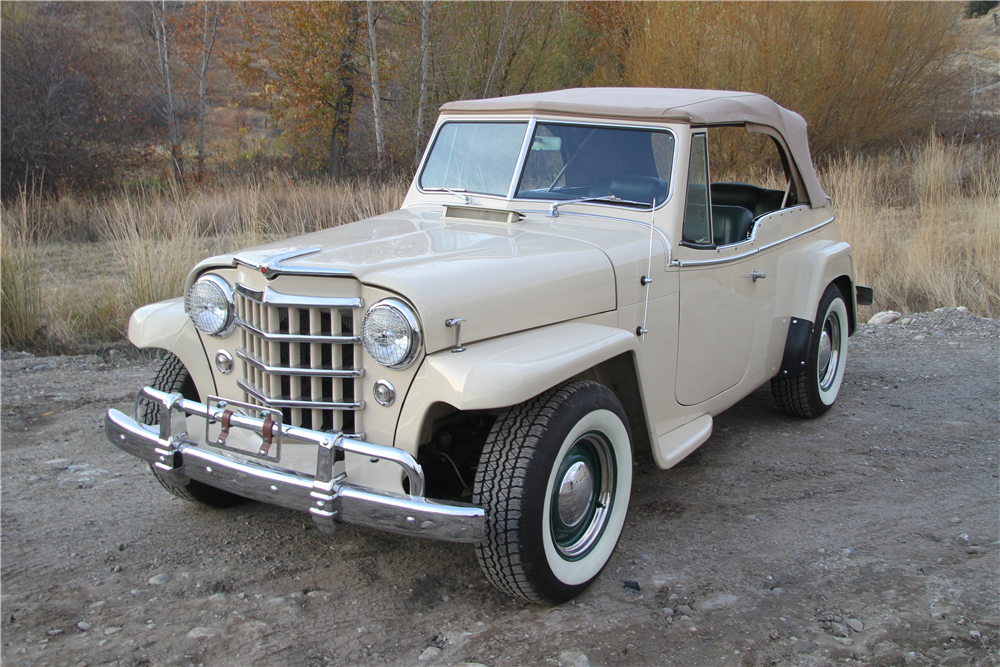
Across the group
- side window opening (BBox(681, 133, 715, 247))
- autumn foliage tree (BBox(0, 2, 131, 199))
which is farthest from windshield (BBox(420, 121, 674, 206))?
autumn foliage tree (BBox(0, 2, 131, 199))

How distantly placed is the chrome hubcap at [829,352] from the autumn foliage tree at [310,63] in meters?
13.7

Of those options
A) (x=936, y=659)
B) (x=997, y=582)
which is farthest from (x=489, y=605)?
(x=997, y=582)

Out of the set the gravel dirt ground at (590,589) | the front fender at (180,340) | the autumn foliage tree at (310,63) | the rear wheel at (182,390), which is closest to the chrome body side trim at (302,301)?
the front fender at (180,340)

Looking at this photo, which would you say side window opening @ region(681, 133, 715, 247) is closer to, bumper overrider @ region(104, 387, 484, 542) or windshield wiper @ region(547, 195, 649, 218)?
windshield wiper @ region(547, 195, 649, 218)

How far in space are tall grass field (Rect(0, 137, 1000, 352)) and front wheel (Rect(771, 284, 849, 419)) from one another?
2.88m

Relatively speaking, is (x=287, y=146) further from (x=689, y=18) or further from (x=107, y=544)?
(x=107, y=544)

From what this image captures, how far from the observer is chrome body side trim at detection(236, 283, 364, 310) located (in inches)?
100

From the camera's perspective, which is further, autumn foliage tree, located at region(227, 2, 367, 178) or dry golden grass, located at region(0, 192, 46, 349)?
autumn foliage tree, located at region(227, 2, 367, 178)

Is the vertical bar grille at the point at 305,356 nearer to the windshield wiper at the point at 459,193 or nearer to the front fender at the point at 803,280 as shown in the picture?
the windshield wiper at the point at 459,193

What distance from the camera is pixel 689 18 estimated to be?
12180 millimetres

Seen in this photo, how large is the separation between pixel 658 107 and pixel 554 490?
188 cm

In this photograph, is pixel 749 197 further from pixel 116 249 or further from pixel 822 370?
pixel 116 249

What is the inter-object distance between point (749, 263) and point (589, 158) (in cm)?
94

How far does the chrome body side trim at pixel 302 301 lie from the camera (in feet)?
8.34
